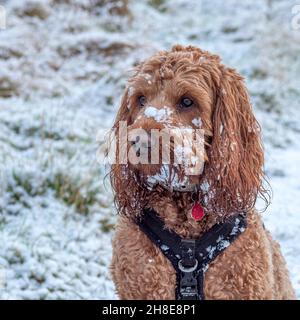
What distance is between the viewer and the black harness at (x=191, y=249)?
3.38 metres

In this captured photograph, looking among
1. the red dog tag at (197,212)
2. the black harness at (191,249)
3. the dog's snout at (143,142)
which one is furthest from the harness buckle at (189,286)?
the dog's snout at (143,142)

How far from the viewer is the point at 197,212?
3445 millimetres

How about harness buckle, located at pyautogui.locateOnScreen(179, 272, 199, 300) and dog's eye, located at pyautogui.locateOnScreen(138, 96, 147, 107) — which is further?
dog's eye, located at pyautogui.locateOnScreen(138, 96, 147, 107)

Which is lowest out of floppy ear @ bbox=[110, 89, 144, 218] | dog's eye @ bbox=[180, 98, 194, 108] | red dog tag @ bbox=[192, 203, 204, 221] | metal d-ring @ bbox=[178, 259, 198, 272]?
metal d-ring @ bbox=[178, 259, 198, 272]

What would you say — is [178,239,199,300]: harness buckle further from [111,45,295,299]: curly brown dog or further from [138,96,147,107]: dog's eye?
[138,96,147,107]: dog's eye

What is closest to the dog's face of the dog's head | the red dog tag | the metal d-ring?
the dog's head

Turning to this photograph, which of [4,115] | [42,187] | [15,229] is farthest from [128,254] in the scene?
[4,115]

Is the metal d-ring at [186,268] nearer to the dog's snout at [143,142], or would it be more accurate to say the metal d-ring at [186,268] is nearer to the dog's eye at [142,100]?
the dog's snout at [143,142]

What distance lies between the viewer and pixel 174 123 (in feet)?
10.6

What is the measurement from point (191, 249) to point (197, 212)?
0.21 m

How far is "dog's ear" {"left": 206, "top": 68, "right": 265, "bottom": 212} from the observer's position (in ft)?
11.1

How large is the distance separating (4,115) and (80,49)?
2650 mm

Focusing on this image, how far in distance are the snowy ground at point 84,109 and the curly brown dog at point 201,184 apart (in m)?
1.55
